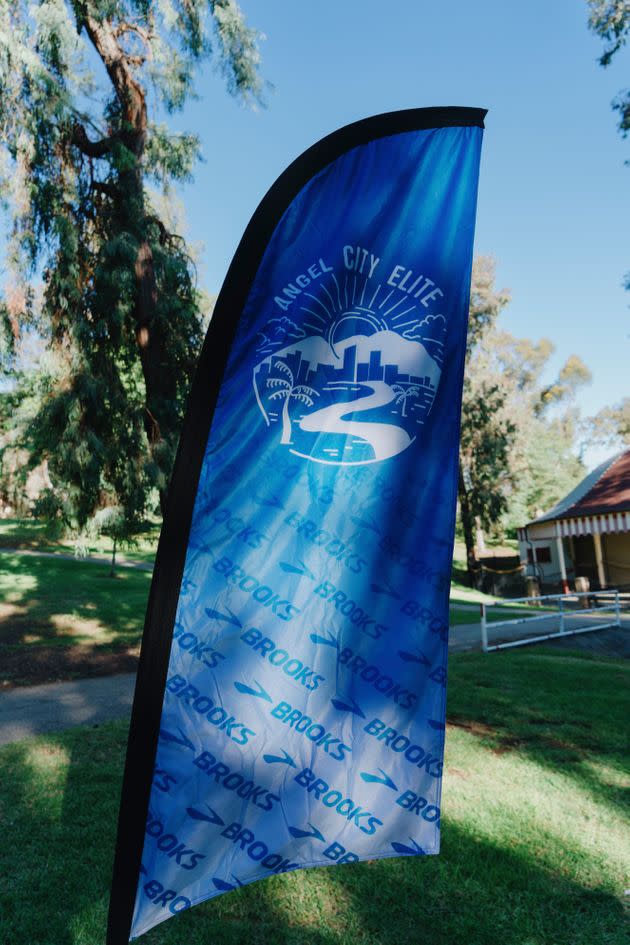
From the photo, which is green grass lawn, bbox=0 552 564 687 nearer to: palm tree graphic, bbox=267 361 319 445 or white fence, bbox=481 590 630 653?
white fence, bbox=481 590 630 653

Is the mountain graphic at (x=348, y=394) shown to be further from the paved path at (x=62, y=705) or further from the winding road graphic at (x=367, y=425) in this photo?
the paved path at (x=62, y=705)

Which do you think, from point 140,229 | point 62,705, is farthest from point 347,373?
point 140,229

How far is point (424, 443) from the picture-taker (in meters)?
2.30

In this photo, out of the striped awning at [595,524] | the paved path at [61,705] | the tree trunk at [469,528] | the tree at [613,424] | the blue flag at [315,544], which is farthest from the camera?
the tree at [613,424]

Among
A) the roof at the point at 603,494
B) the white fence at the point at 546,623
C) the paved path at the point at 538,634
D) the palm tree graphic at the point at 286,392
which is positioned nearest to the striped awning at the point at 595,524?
the roof at the point at 603,494

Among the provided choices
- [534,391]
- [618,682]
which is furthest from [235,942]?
[534,391]

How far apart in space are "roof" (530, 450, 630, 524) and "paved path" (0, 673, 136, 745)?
19.4m

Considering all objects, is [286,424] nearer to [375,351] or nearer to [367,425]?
[367,425]

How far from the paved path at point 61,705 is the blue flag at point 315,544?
4.63 m

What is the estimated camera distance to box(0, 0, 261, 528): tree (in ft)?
26.5

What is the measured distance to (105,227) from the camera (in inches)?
352

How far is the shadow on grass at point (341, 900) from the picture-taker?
2.90 metres

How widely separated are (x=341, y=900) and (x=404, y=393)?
2684 mm

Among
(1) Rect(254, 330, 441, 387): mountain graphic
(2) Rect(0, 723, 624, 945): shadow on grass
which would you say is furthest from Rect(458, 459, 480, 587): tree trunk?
(1) Rect(254, 330, 441, 387): mountain graphic
